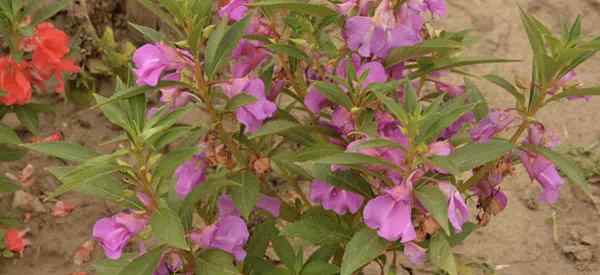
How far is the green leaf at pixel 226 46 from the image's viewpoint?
→ 5.52 feet

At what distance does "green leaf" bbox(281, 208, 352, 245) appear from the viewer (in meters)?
1.85

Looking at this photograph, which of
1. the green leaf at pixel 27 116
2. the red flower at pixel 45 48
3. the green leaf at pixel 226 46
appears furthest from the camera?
the green leaf at pixel 27 116

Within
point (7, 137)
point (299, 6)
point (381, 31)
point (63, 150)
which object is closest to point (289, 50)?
point (299, 6)

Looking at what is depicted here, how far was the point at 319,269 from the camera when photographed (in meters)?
1.93

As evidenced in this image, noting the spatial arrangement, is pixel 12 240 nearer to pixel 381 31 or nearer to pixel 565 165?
pixel 381 31

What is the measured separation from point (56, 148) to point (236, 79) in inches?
17.3

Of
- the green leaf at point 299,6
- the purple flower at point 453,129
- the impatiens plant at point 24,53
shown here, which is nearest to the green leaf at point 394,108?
the green leaf at point 299,6

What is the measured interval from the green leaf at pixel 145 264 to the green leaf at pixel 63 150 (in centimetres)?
27

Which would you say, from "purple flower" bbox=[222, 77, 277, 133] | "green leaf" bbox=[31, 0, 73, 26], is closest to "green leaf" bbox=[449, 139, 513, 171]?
"purple flower" bbox=[222, 77, 277, 133]

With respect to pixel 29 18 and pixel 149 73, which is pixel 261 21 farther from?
pixel 29 18

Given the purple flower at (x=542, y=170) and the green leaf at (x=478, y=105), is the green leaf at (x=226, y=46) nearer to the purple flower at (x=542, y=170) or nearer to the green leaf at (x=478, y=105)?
the green leaf at (x=478, y=105)

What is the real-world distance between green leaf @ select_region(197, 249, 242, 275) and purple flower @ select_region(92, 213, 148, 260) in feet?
0.68

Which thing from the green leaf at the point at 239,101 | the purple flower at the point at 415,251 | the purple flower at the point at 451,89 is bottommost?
the purple flower at the point at 415,251

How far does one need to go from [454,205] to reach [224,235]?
574 mm
